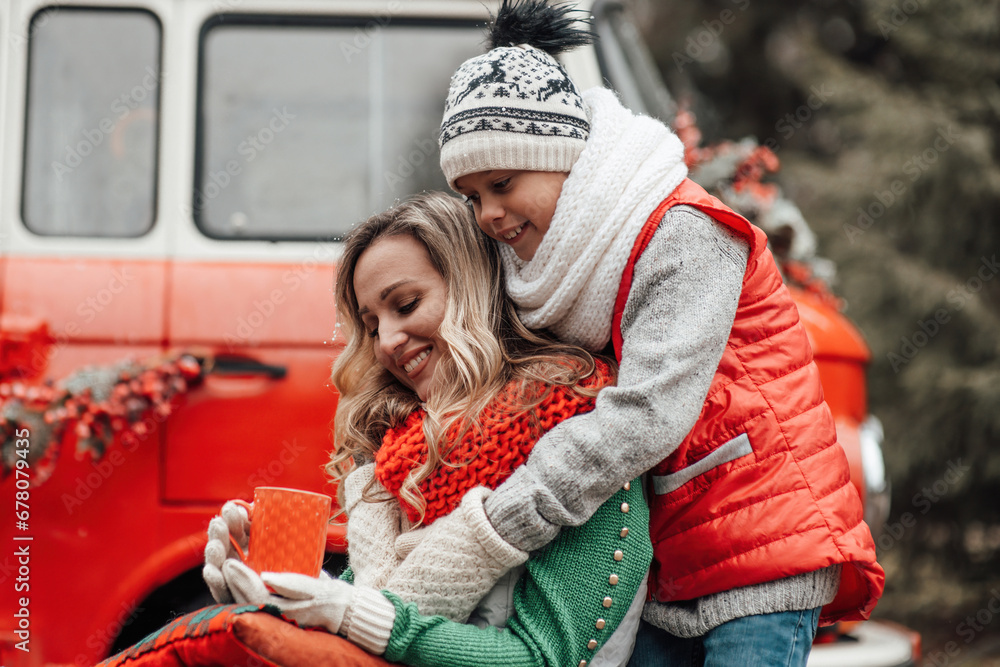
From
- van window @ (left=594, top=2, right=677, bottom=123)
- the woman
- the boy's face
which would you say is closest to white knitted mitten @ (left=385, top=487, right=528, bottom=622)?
the woman

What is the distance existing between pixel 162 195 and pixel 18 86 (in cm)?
59

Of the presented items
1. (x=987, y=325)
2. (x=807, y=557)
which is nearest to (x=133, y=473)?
(x=807, y=557)

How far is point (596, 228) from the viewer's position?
5.70ft

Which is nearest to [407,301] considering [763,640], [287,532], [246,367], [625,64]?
[287,532]

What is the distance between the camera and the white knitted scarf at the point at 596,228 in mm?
1727

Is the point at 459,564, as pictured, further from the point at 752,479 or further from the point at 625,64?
the point at 625,64

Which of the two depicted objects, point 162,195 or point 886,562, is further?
point 886,562

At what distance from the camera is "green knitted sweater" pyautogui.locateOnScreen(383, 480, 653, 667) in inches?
60.4

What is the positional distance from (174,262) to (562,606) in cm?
194

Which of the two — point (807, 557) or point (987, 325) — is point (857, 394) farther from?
point (987, 325)

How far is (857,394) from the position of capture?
3316 mm

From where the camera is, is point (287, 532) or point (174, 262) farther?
point (174, 262)

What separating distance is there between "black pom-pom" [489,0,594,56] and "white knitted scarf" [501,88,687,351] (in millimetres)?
209

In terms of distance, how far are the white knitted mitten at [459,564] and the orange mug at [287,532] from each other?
162mm
